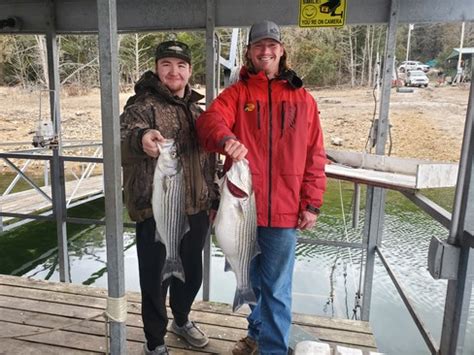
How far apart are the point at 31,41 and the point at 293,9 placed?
9.92m

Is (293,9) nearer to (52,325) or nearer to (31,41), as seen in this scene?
(52,325)

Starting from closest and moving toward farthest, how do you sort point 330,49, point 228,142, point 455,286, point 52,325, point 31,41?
point 455,286 < point 228,142 < point 52,325 < point 330,49 < point 31,41

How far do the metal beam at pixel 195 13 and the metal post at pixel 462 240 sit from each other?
1.57m

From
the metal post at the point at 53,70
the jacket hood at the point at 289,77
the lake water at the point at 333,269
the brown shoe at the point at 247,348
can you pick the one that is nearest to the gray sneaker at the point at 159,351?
the brown shoe at the point at 247,348

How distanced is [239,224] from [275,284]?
1.24ft

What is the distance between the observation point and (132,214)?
1.88 metres

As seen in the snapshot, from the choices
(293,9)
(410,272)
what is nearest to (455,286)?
(293,9)

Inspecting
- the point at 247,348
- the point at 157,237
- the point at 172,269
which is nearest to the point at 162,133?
the point at 157,237

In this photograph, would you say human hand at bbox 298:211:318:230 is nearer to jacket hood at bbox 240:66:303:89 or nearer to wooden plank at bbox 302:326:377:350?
jacket hood at bbox 240:66:303:89

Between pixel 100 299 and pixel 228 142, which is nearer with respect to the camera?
pixel 228 142

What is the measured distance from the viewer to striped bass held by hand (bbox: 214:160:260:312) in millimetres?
1641

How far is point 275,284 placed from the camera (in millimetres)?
1880

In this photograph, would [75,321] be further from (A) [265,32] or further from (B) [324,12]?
(B) [324,12]

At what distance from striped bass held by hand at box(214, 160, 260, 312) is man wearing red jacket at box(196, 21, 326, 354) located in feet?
0.35
